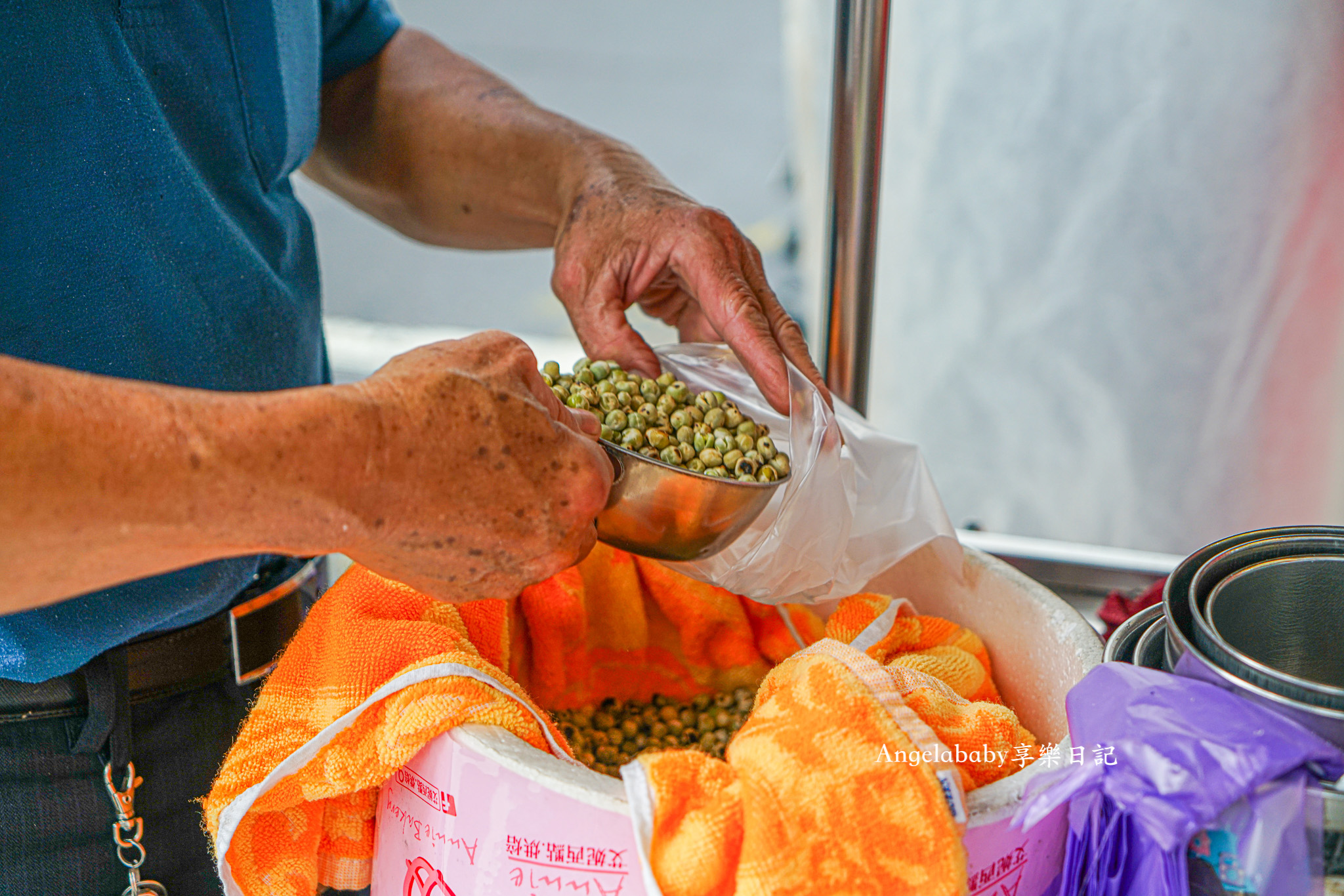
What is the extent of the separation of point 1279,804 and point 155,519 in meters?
0.50

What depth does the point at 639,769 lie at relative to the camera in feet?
1.69

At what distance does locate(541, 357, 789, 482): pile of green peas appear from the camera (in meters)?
0.74

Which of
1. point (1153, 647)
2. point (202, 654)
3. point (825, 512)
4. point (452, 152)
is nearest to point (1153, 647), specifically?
point (1153, 647)

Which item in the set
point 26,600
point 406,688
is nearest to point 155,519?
point 26,600

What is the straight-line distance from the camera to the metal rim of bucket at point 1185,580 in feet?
1.67

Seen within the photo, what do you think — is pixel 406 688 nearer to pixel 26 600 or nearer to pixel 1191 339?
pixel 26 600

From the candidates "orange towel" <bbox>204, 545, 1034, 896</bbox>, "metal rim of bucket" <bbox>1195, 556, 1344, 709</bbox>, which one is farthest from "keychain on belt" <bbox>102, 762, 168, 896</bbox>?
"metal rim of bucket" <bbox>1195, 556, 1344, 709</bbox>

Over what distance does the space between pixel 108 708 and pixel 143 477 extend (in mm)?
365

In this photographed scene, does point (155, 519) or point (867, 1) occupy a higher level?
point (867, 1)

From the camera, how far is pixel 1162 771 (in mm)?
447

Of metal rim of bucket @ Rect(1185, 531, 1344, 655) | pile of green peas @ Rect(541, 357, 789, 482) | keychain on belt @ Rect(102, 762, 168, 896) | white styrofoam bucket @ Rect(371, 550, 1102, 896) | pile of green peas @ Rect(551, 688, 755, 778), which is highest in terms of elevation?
metal rim of bucket @ Rect(1185, 531, 1344, 655)

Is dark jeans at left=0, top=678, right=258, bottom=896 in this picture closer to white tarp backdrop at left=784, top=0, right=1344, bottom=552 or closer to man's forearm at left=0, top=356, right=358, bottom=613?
man's forearm at left=0, top=356, right=358, bottom=613

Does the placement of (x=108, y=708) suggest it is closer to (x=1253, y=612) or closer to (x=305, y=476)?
(x=305, y=476)

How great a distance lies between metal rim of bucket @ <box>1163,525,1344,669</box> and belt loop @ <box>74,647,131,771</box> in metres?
0.67
